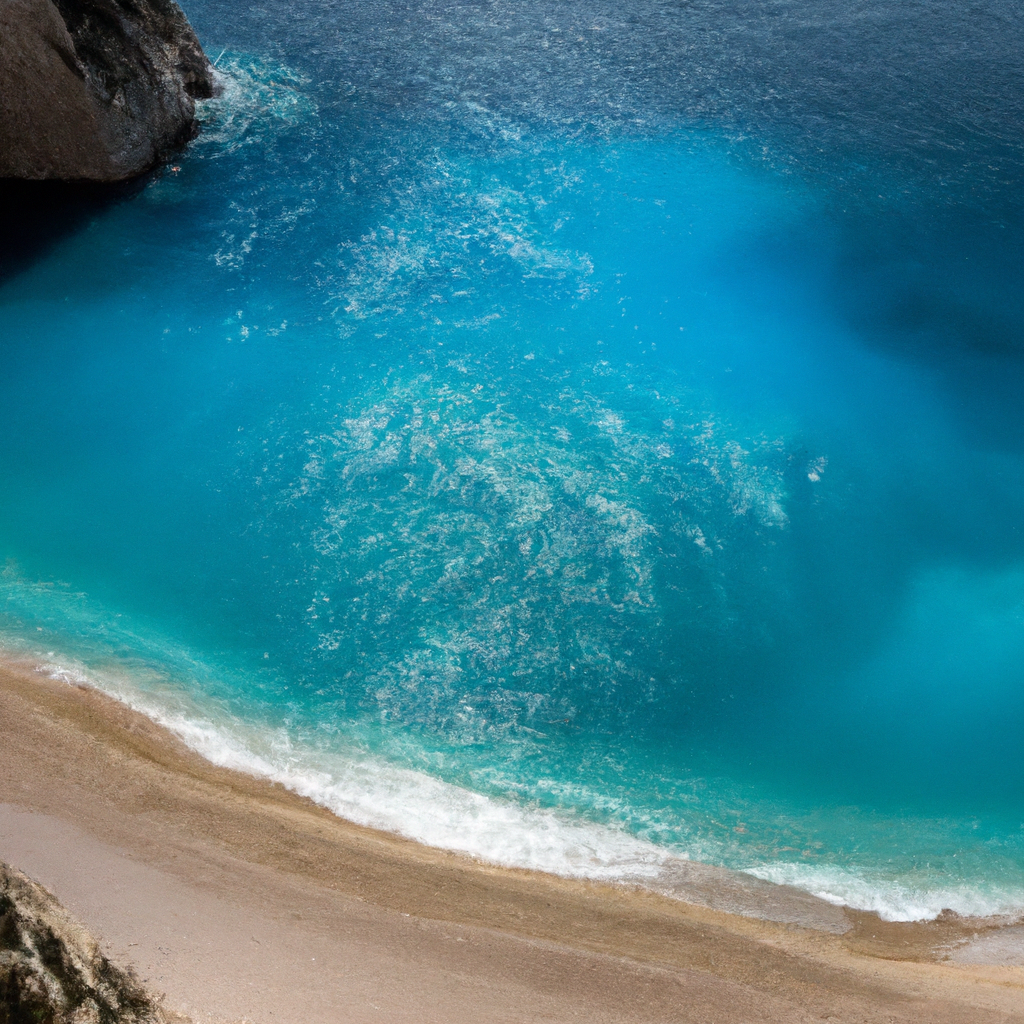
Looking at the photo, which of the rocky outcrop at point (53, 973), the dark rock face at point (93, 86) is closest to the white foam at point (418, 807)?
the rocky outcrop at point (53, 973)

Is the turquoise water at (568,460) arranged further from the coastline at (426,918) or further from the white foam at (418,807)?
the coastline at (426,918)

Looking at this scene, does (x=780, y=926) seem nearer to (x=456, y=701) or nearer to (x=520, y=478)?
(x=456, y=701)

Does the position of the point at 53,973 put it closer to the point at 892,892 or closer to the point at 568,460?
the point at 892,892

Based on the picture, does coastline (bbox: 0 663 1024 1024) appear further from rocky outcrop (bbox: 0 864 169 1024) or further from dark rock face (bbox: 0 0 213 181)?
dark rock face (bbox: 0 0 213 181)

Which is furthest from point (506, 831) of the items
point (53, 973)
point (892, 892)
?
point (53, 973)

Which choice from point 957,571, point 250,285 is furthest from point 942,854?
point 250,285

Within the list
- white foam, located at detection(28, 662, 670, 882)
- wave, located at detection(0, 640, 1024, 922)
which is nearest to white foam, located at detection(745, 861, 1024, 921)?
wave, located at detection(0, 640, 1024, 922)
